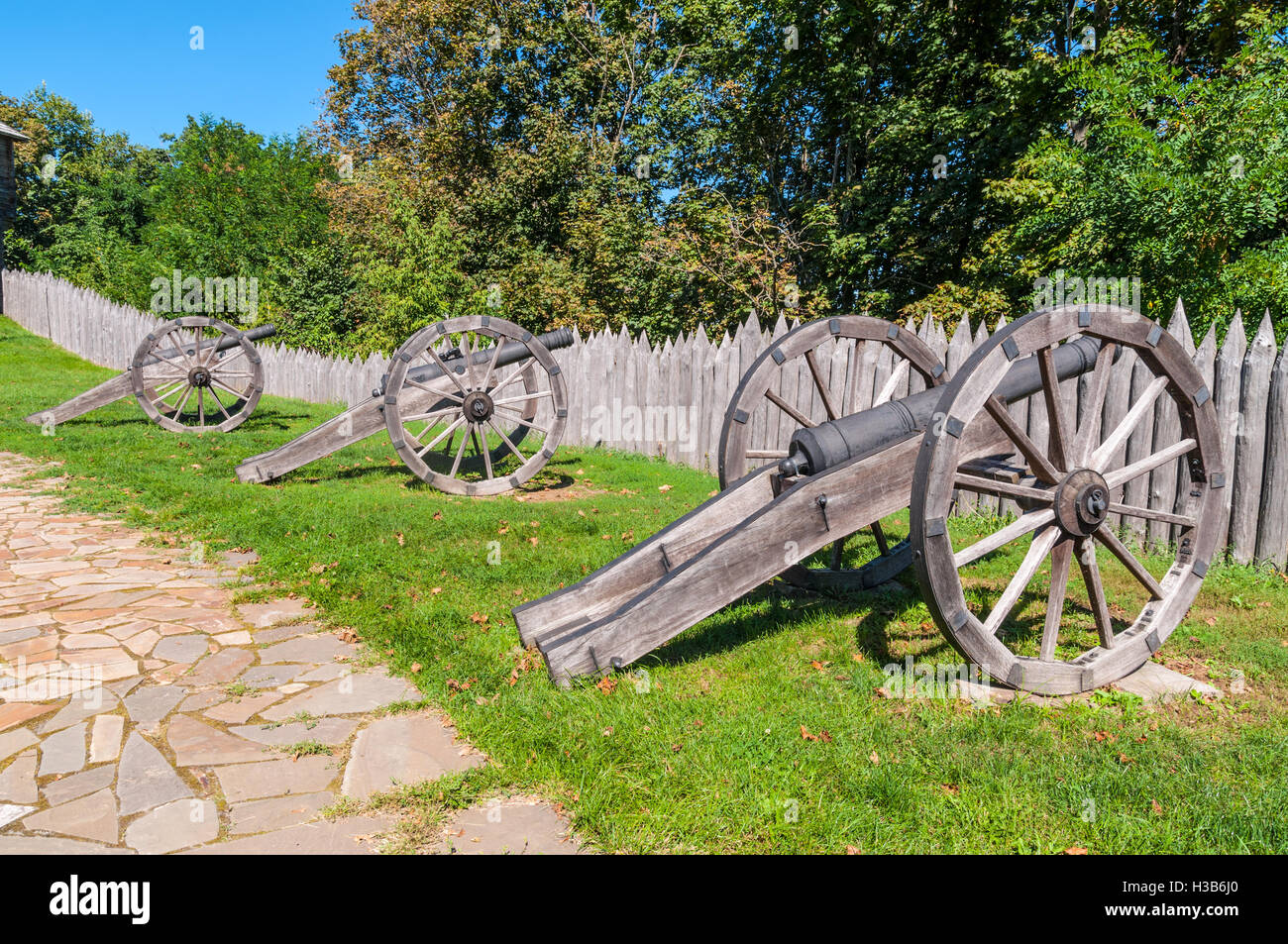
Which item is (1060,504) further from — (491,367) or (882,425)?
(491,367)

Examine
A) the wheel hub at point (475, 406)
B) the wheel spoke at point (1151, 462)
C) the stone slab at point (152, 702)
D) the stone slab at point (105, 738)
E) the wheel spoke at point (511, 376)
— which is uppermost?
the wheel spoke at point (511, 376)

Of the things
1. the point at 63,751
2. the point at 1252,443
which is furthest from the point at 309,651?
the point at 1252,443

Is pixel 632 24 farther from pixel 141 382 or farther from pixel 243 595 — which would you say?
pixel 243 595

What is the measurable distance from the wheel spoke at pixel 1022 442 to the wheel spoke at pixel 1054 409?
0.24ft

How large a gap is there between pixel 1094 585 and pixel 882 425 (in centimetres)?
123

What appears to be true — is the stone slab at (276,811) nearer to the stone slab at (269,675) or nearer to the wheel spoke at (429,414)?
the stone slab at (269,675)

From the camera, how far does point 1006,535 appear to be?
3.42m

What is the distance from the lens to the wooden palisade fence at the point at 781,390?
5512mm

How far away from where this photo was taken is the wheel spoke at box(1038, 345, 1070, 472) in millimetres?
3424

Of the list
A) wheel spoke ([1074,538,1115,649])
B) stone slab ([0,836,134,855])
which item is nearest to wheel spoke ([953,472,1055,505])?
wheel spoke ([1074,538,1115,649])

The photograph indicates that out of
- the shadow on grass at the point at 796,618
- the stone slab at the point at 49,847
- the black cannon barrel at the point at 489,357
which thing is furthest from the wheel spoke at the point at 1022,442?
the black cannon barrel at the point at 489,357

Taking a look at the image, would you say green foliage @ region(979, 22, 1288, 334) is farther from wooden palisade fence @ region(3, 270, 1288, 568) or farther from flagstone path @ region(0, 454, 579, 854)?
flagstone path @ region(0, 454, 579, 854)

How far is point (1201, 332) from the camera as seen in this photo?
23.6 feet

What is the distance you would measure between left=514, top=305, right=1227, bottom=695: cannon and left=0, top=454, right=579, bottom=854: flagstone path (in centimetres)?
87
